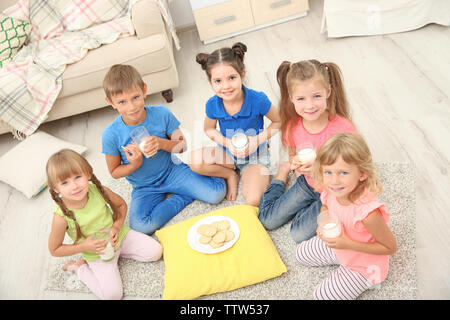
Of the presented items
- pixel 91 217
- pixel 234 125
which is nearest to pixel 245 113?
pixel 234 125

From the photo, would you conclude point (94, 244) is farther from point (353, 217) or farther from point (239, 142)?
point (353, 217)

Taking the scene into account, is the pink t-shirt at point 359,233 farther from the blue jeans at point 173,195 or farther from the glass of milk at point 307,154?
the blue jeans at point 173,195

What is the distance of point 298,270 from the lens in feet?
5.49

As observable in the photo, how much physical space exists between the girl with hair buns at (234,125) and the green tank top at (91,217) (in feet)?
1.62

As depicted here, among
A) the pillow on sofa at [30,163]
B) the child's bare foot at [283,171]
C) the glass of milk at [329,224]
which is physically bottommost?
the child's bare foot at [283,171]

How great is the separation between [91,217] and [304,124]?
38.1 inches

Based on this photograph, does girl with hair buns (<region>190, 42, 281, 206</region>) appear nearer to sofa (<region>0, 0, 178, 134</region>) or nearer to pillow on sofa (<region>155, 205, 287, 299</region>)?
pillow on sofa (<region>155, 205, 287, 299</region>)

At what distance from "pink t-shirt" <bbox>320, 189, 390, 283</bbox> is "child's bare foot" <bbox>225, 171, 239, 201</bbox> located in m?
0.62

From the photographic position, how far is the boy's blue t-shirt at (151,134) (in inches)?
71.8

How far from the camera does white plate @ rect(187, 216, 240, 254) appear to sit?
5.52 feet

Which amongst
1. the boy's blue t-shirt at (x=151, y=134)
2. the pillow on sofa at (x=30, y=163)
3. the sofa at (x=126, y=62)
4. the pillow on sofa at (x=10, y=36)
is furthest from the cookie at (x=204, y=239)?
the pillow on sofa at (x=10, y=36)

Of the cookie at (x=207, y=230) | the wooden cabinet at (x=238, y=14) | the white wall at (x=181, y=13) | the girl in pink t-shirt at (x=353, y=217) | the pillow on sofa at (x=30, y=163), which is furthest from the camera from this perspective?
the white wall at (x=181, y=13)
